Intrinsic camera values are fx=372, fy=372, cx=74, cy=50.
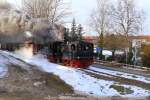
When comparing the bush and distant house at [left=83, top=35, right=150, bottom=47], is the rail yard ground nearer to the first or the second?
the bush

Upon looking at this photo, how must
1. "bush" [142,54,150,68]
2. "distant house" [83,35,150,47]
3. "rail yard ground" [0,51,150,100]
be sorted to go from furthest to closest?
"distant house" [83,35,150,47]
"bush" [142,54,150,68]
"rail yard ground" [0,51,150,100]

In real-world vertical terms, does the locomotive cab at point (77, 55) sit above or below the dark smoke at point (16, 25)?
below

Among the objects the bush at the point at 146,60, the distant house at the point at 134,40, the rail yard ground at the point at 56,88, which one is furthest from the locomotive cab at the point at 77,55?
the rail yard ground at the point at 56,88

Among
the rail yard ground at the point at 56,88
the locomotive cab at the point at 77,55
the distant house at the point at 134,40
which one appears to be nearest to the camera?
the rail yard ground at the point at 56,88

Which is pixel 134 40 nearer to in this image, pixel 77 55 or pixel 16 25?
pixel 77 55

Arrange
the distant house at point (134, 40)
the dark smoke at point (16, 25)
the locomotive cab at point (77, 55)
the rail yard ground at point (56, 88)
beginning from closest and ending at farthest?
1. the dark smoke at point (16, 25)
2. the rail yard ground at point (56, 88)
3. the locomotive cab at point (77, 55)
4. the distant house at point (134, 40)

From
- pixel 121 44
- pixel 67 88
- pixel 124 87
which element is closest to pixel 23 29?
pixel 67 88

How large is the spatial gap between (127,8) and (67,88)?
188 feet

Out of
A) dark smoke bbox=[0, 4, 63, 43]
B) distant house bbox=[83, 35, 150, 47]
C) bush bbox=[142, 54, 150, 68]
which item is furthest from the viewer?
distant house bbox=[83, 35, 150, 47]

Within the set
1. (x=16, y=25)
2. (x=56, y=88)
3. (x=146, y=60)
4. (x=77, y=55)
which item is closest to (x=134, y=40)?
(x=146, y=60)

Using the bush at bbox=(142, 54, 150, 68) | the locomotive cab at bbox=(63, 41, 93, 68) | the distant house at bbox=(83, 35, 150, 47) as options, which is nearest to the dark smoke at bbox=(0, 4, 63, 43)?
the locomotive cab at bbox=(63, 41, 93, 68)

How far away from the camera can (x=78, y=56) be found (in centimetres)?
4119

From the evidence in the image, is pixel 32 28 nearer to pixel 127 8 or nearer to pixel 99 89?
pixel 99 89

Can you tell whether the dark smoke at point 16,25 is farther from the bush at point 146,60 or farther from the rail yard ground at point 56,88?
the bush at point 146,60
